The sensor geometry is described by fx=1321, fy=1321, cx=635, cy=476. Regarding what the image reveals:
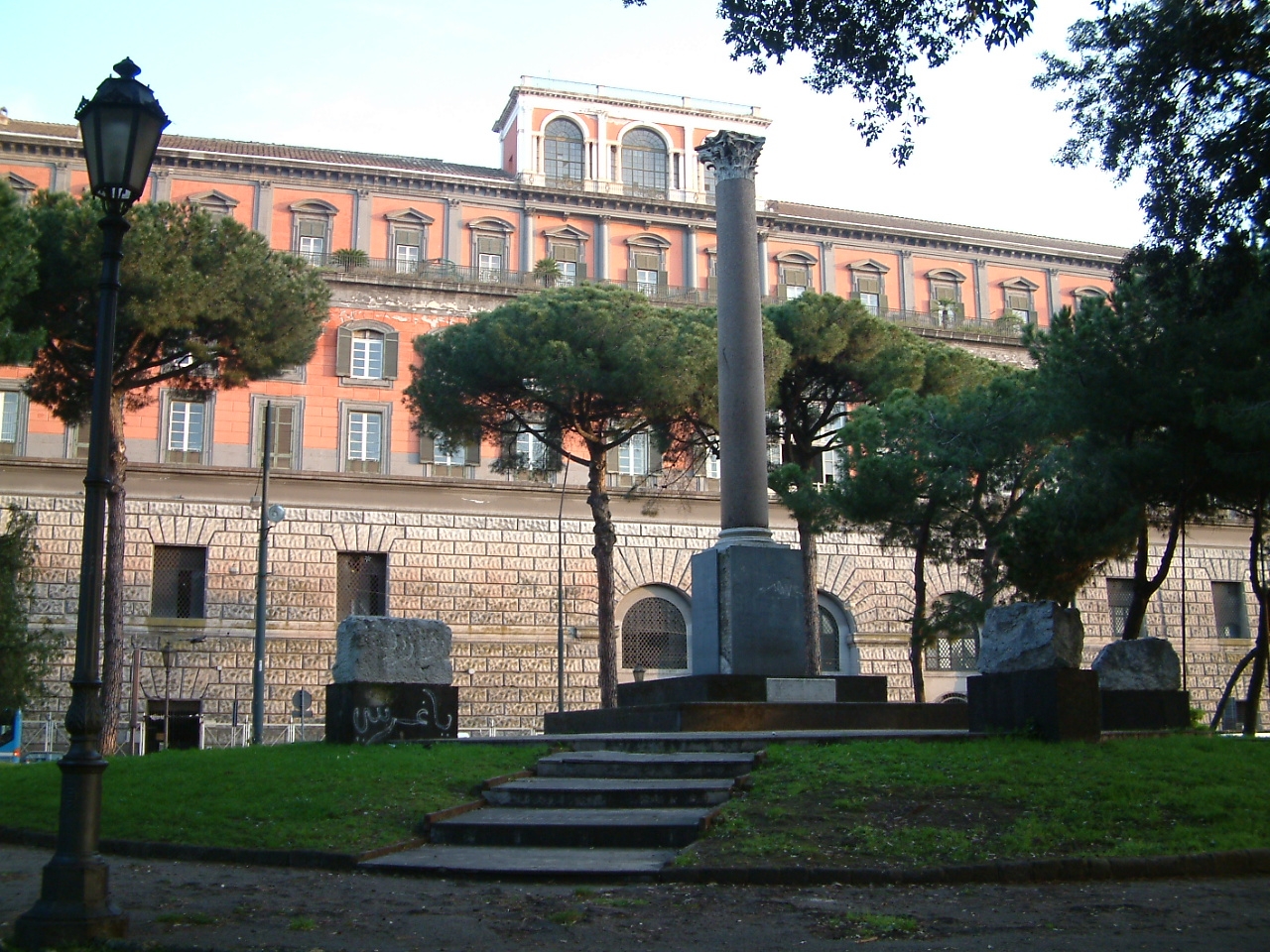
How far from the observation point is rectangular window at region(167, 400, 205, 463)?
31750 mm

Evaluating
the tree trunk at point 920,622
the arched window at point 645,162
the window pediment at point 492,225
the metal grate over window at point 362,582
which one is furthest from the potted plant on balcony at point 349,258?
the tree trunk at point 920,622

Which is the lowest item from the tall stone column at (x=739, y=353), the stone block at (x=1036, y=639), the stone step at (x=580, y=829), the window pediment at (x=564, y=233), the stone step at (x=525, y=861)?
the stone step at (x=525, y=861)

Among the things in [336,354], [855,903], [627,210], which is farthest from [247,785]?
[627,210]

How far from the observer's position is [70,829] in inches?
237

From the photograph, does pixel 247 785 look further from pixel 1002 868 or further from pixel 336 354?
pixel 336 354

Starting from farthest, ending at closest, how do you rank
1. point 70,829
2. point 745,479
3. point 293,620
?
point 293,620 < point 745,479 < point 70,829

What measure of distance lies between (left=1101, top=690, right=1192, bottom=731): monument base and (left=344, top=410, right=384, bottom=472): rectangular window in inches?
877

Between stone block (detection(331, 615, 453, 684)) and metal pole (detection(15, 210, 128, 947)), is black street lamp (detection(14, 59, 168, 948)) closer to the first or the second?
metal pole (detection(15, 210, 128, 947))

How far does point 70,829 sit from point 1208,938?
5239mm

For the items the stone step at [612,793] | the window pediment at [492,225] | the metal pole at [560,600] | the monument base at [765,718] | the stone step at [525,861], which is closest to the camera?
the stone step at [525,861]

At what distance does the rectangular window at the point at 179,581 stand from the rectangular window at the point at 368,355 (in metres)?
6.13

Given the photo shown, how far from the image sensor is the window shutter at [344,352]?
3356cm

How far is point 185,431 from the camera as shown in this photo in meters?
32.0

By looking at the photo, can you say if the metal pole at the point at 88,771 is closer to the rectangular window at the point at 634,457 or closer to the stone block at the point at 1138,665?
the stone block at the point at 1138,665
